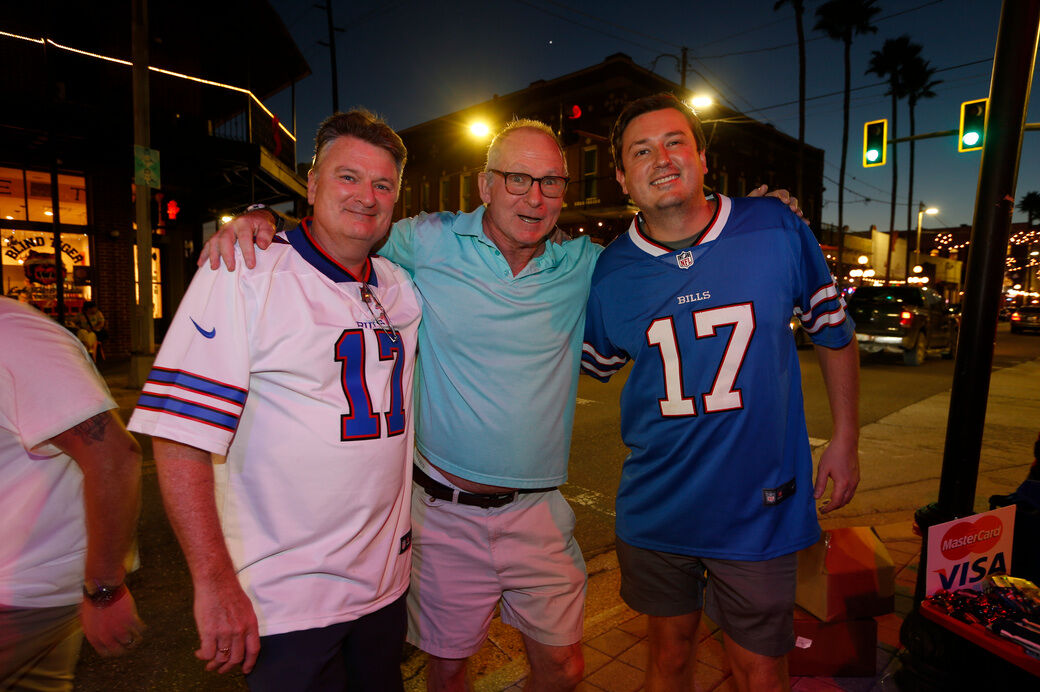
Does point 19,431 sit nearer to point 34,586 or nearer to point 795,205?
point 34,586

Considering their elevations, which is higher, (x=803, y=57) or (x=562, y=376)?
(x=803, y=57)

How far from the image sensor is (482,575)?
2.40 meters

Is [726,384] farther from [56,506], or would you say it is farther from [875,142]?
[875,142]

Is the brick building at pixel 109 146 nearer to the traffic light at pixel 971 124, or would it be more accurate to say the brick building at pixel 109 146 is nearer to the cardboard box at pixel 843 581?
the cardboard box at pixel 843 581

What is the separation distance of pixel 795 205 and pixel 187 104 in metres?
19.1

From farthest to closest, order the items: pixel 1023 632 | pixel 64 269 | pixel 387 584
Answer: pixel 64 269
pixel 1023 632
pixel 387 584

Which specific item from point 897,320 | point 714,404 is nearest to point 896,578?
point 714,404

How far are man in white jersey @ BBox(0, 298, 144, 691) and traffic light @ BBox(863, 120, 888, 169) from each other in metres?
17.5

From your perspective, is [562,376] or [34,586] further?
[562,376]

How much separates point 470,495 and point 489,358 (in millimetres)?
557

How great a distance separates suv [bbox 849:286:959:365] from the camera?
1560 cm

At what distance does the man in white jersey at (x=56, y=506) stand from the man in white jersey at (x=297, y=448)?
0.69 feet

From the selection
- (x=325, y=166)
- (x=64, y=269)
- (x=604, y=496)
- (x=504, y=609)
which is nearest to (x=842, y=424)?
(x=504, y=609)

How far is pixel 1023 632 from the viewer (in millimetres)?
2205
